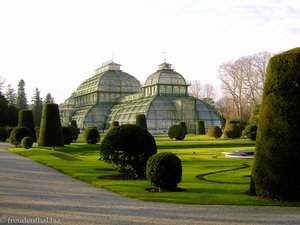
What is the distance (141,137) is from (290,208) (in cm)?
783

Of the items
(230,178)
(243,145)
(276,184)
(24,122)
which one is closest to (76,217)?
(276,184)

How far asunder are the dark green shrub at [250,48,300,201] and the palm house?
A: 55.8 m

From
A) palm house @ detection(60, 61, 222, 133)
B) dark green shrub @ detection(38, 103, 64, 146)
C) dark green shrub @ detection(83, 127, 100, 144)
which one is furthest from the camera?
palm house @ detection(60, 61, 222, 133)

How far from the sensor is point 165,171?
12789mm

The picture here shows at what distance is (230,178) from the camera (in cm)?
1661

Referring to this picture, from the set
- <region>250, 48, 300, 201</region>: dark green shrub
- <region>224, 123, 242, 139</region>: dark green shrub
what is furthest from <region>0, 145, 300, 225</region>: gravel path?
<region>224, 123, 242, 139</region>: dark green shrub

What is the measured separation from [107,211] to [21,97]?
9374 cm

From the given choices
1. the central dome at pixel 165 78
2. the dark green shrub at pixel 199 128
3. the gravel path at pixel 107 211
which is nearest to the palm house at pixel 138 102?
the central dome at pixel 165 78

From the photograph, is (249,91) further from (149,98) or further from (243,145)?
(243,145)

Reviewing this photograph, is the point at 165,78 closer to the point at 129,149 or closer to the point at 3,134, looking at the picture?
the point at 3,134

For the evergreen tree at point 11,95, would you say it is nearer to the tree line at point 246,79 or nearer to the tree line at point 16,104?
the tree line at point 16,104

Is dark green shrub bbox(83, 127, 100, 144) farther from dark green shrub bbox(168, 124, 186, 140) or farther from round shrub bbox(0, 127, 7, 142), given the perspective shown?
round shrub bbox(0, 127, 7, 142)

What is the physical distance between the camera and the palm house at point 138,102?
2731 inches

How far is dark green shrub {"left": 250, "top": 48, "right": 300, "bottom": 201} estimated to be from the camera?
1065cm
